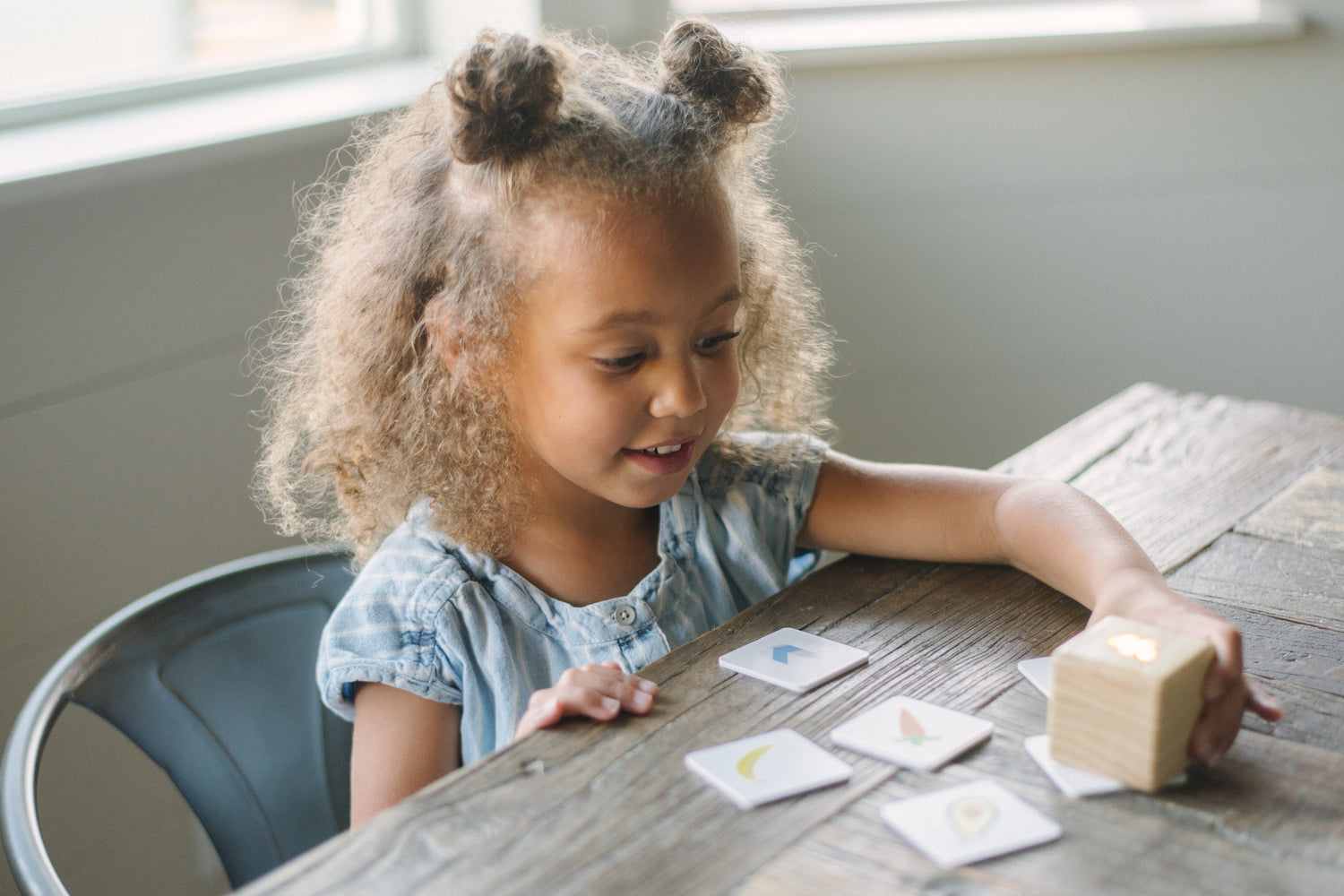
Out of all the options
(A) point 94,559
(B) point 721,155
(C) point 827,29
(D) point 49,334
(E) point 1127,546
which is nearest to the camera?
(E) point 1127,546

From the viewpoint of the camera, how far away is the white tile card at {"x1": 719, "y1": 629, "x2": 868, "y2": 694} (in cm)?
94

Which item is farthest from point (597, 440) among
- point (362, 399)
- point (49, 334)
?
point (49, 334)

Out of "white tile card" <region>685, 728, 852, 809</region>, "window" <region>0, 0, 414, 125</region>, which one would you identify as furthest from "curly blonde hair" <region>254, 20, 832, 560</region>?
"window" <region>0, 0, 414, 125</region>

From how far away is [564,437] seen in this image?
3.65ft

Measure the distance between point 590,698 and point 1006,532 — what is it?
1.47 ft

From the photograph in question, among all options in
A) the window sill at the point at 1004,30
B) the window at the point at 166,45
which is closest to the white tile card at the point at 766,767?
the window at the point at 166,45

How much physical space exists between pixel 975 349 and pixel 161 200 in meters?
1.67

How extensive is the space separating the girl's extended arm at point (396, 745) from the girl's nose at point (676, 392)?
0.32m

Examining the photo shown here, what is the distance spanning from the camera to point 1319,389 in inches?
109

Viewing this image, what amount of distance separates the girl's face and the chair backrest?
0.35 m

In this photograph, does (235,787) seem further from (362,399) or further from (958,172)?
(958,172)

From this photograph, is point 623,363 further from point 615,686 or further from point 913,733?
point 913,733

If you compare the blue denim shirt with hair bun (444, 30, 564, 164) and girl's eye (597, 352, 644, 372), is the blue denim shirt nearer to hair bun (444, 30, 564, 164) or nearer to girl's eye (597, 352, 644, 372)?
girl's eye (597, 352, 644, 372)

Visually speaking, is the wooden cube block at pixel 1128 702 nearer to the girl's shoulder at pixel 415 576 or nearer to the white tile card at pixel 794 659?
the white tile card at pixel 794 659
